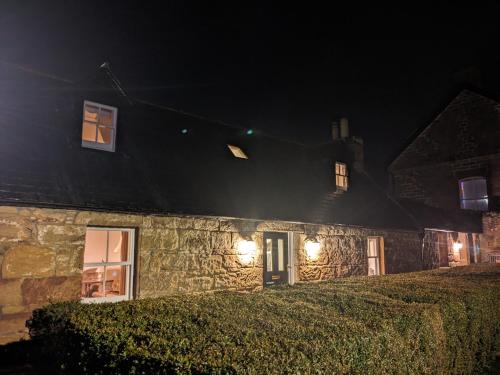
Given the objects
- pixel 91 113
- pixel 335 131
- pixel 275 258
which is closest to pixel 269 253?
pixel 275 258

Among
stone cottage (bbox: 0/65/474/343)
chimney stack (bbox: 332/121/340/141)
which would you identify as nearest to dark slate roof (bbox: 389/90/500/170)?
chimney stack (bbox: 332/121/340/141)

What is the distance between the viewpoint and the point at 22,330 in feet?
21.0

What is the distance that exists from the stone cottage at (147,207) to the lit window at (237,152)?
96 millimetres

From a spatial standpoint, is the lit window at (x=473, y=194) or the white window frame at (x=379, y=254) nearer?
the white window frame at (x=379, y=254)

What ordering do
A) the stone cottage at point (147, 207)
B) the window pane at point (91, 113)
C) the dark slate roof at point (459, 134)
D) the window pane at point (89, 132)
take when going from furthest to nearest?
the dark slate roof at point (459, 134), the window pane at point (89, 132), the window pane at point (91, 113), the stone cottage at point (147, 207)

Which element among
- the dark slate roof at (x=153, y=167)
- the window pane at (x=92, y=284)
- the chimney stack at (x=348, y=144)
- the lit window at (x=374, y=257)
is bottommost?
the window pane at (x=92, y=284)

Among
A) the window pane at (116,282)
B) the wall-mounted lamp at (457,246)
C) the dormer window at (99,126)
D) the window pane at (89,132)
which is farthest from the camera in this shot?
the wall-mounted lamp at (457,246)

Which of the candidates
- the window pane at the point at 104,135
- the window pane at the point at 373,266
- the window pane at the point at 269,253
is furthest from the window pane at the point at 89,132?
the window pane at the point at 373,266

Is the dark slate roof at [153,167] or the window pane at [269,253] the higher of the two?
the dark slate roof at [153,167]

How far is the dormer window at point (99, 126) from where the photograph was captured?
348 inches

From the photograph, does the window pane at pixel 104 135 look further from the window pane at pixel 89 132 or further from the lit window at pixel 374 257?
the lit window at pixel 374 257

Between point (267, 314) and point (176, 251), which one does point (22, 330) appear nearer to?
point (176, 251)

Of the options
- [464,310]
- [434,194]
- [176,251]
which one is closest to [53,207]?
[176,251]

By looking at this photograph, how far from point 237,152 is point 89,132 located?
16.1 feet
